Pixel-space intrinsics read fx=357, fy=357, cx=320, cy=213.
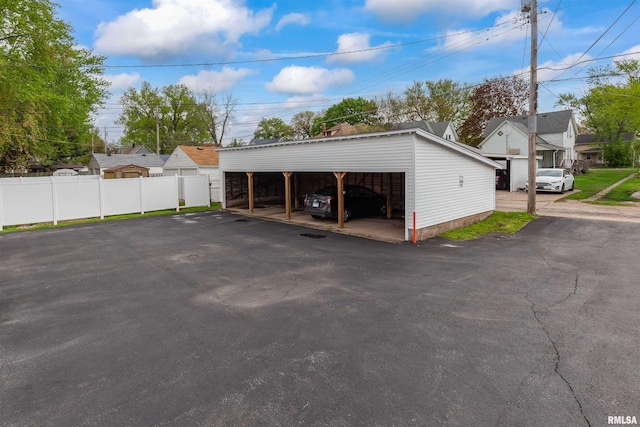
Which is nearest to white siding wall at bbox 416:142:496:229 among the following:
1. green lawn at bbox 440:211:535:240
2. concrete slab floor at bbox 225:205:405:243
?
green lawn at bbox 440:211:535:240

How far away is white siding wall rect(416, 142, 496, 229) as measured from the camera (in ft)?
37.0

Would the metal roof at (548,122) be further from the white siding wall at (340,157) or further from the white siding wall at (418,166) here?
the white siding wall at (340,157)

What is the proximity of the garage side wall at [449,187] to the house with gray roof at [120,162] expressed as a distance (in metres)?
34.9

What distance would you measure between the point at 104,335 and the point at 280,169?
11866 mm

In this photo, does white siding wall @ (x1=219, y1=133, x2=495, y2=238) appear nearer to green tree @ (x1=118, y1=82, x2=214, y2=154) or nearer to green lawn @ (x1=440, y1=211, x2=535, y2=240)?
green lawn @ (x1=440, y1=211, x2=535, y2=240)

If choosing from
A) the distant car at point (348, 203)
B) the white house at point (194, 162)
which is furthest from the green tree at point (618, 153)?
the white house at point (194, 162)

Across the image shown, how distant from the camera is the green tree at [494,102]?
148 feet

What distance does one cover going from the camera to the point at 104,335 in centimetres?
496

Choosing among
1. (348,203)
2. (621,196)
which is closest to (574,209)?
(621,196)

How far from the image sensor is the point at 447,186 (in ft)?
40.7

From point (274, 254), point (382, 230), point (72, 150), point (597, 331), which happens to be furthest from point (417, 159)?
point (72, 150)

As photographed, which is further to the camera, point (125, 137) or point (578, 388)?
point (125, 137)

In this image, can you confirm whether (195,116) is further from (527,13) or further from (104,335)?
(104,335)

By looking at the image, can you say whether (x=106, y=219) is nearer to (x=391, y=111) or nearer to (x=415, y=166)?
(x=415, y=166)
